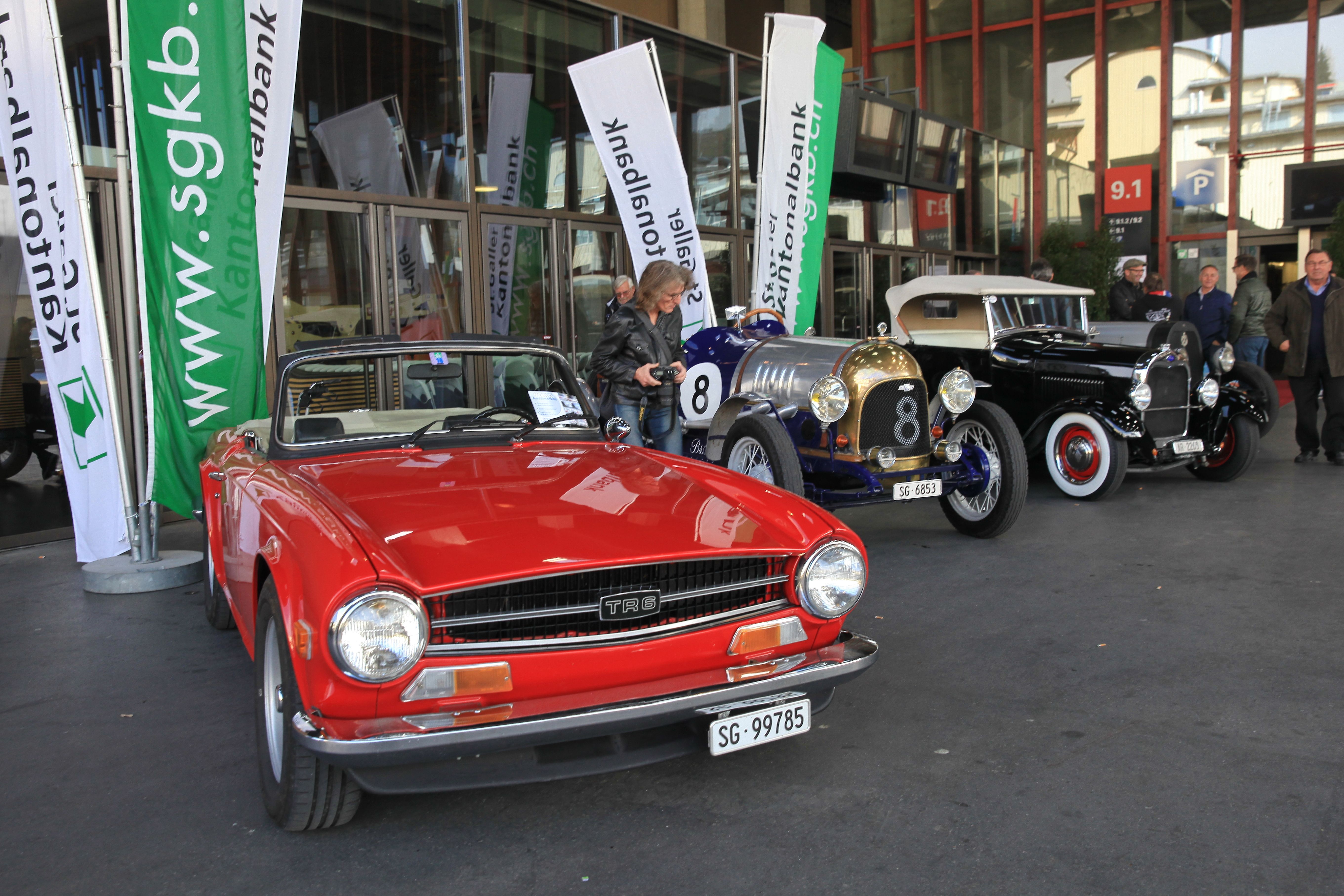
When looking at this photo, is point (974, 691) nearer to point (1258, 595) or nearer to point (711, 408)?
point (1258, 595)

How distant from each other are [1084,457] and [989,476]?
5.92 feet

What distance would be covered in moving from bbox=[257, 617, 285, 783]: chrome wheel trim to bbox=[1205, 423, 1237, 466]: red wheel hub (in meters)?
7.86

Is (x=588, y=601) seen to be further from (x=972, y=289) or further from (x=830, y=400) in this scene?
(x=972, y=289)

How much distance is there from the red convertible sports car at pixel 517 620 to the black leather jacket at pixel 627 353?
2.59 metres

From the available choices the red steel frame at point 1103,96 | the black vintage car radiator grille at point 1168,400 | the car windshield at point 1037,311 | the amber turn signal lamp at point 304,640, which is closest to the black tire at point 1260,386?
the black vintage car radiator grille at point 1168,400

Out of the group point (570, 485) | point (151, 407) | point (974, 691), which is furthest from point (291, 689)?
point (151, 407)

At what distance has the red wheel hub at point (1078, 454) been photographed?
7.59m

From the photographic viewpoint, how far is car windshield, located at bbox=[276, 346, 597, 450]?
3.69 m

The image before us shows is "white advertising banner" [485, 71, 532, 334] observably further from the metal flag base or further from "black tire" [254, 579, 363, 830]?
"black tire" [254, 579, 363, 830]

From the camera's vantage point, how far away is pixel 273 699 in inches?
111

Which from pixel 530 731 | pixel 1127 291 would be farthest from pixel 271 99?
pixel 1127 291

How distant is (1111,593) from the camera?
16.4 feet

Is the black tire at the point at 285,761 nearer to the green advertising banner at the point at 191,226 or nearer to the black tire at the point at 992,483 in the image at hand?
the green advertising banner at the point at 191,226

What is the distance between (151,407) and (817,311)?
11055mm
